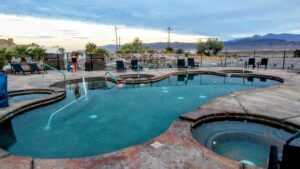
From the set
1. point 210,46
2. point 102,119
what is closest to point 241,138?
point 102,119

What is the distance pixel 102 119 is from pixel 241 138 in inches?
137

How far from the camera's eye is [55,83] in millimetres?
9734

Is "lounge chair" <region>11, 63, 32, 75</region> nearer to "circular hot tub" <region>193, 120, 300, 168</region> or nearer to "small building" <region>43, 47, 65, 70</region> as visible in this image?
"small building" <region>43, 47, 65, 70</region>

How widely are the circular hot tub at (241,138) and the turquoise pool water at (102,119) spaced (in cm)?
114

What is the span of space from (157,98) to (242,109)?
3.26 meters

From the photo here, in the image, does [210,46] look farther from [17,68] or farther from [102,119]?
[102,119]

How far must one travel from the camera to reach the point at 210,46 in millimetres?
54594

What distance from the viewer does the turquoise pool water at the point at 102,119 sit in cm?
435

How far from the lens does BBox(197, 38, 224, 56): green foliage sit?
54375 millimetres

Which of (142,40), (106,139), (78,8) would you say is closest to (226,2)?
(78,8)

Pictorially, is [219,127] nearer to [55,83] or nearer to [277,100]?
[277,100]

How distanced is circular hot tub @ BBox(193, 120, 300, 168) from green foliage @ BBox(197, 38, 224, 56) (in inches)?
2018

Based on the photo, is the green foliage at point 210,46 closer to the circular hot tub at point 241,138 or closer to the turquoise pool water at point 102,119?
the turquoise pool water at point 102,119

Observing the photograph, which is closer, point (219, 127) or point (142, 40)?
point (219, 127)
